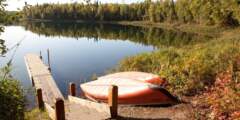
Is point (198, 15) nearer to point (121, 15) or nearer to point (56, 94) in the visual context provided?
point (121, 15)

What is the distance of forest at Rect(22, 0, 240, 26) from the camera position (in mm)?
72713

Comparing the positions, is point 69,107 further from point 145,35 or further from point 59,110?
point 145,35

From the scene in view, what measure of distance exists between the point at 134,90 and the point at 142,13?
107m

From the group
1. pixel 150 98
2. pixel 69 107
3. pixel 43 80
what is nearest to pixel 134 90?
pixel 150 98

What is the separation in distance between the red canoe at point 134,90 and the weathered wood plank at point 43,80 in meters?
2.00

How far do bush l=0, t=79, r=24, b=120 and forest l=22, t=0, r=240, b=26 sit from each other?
57.0 metres

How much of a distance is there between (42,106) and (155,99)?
5506 millimetres

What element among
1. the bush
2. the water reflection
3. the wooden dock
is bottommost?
the water reflection

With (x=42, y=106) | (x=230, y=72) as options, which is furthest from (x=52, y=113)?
(x=230, y=72)

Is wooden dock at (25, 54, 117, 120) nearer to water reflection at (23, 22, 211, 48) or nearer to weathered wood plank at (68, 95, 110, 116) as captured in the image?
weathered wood plank at (68, 95, 110, 116)

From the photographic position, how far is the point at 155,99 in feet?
44.6

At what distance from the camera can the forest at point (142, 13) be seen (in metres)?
72.7

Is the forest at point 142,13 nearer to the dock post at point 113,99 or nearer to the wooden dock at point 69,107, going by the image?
the wooden dock at point 69,107

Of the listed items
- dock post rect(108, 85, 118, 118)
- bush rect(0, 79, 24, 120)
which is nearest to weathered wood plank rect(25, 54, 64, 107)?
dock post rect(108, 85, 118, 118)
